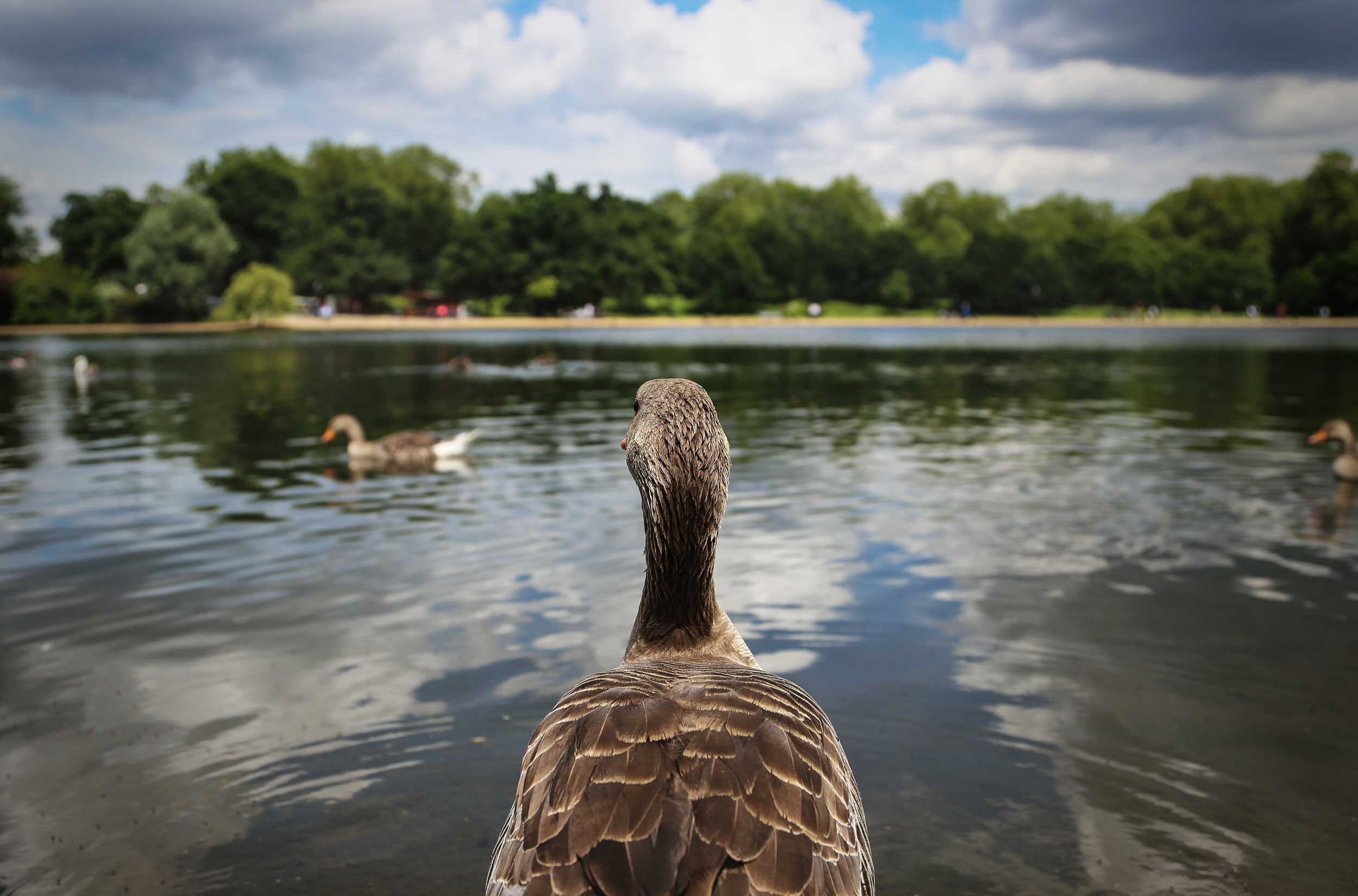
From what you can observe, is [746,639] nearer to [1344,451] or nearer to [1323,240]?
[1344,451]

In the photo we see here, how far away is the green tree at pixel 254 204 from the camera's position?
133125 millimetres

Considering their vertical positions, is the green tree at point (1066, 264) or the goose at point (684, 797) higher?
the green tree at point (1066, 264)

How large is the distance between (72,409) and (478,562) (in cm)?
2419

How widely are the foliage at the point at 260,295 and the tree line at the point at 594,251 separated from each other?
0.22 m

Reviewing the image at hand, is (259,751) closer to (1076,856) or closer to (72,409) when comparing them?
(1076,856)

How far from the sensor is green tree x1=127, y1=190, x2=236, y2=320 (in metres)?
100

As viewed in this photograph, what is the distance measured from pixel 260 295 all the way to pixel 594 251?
42766 millimetres

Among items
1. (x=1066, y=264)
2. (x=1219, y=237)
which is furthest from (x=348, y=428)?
(x=1219, y=237)

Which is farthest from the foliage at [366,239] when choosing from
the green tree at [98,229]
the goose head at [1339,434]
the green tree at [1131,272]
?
the goose head at [1339,434]

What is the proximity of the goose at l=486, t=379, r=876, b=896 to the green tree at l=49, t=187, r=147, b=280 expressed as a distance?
417 feet

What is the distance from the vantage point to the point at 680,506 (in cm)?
434

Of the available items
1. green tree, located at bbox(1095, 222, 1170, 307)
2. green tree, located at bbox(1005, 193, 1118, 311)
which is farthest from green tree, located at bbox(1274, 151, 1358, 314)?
green tree, located at bbox(1005, 193, 1118, 311)

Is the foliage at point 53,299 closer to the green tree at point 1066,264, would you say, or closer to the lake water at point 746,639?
the lake water at point 746,639

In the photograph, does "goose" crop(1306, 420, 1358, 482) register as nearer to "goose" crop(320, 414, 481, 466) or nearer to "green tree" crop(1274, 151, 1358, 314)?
"goose" crop(320, 414, 481, 466)
